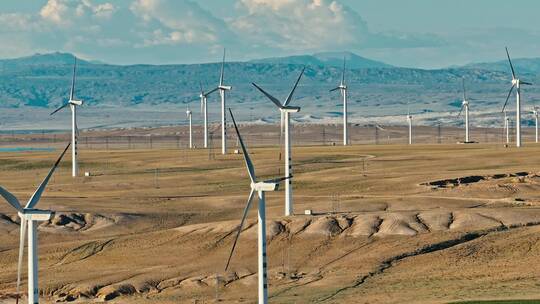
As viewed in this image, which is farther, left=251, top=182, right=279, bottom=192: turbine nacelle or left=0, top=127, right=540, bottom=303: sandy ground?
left=0, top=127, right=540, bottom=303: sandy ground

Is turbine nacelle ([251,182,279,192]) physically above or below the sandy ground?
above

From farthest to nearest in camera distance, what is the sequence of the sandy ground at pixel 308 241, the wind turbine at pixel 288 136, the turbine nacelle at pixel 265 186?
the wind turbine at pixel 288 136
the sandy ground at pixel 308 241
the turbine nacelle at pixel 265 186

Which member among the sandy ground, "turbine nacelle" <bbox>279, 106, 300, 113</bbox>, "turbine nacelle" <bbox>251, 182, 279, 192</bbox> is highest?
"turbine nacelle" <bbox>279, 106, 300, 113</bbox>

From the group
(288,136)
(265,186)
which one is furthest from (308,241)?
(265,186)

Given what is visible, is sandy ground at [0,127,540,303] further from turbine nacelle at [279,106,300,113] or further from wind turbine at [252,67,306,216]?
turbine nacelle at [279,106,300,113]

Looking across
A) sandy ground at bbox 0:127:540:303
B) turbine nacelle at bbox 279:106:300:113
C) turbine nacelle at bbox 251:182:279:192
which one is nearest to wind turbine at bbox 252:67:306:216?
turbine nacelle at bbox 279:106:300:113

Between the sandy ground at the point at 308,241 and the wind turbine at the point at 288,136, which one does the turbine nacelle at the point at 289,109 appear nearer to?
the wind turbine at the point at 288,136

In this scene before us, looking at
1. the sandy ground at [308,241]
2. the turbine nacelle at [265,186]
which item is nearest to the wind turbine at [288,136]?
the sandy ground at [308,241]

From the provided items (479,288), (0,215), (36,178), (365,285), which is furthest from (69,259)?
(36,178)

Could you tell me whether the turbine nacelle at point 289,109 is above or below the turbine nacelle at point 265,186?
above
